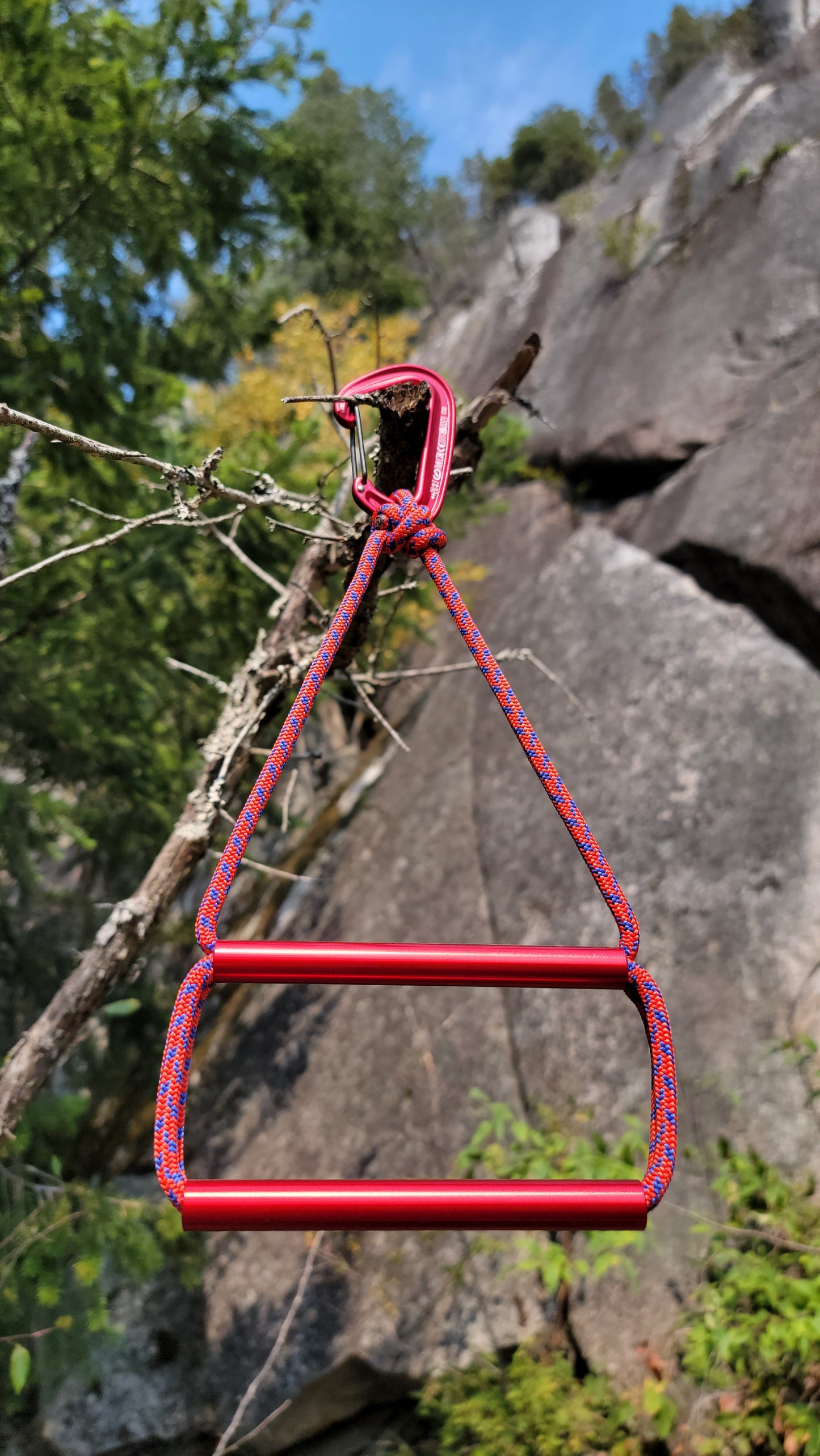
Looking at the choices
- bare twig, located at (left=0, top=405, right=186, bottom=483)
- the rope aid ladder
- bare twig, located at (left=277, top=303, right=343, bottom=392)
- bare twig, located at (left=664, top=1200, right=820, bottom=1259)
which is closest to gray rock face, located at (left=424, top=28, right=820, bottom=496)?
bare twig, located at (left=277, top=303, right=343, bottom=392)

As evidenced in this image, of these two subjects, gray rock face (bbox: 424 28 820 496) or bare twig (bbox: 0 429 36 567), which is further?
gray rock face (bbox: 424 28 820 496)

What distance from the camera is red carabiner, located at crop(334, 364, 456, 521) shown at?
153 cm

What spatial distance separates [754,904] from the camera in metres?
3.94

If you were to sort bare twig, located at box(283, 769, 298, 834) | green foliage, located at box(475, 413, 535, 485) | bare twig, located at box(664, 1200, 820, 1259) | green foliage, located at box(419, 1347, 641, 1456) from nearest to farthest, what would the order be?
bare twig, located at box(283, 769, 298, 834) → bare twig, located at box(664, 1200, 820, 1259) → green foliage, located at box(419, 1347, 641, 1456) → green foliage, located at box(475, 413, 535, 485)

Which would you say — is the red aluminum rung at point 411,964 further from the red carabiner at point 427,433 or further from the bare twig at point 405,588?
the bare twig at point 405,588

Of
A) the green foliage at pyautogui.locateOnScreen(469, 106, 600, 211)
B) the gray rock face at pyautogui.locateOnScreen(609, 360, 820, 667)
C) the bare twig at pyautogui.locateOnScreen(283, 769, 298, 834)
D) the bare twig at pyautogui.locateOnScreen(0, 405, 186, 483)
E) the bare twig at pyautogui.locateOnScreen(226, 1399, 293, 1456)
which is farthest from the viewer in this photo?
the green foliage at pyautogui.locateOnScreen(469, 106, 600, 211)

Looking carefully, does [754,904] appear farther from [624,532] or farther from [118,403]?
[624,532]

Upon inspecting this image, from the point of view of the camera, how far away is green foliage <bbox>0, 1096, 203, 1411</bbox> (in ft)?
8.71

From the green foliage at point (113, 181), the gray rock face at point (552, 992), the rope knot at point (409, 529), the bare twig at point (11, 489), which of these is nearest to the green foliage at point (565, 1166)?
the gray rock face at point (552, 992)

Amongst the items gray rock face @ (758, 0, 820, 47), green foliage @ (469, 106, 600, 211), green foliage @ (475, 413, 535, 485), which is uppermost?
green foliage @ (469, 106, 600, 211)

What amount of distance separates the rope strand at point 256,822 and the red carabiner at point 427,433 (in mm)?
66

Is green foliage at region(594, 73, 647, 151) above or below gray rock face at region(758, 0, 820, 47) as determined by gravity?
above

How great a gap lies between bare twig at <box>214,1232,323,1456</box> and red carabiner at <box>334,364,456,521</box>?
3.83 metres

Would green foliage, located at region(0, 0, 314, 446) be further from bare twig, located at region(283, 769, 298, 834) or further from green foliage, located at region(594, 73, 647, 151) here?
green foliage, located at region(594, 73, 647, 151)
